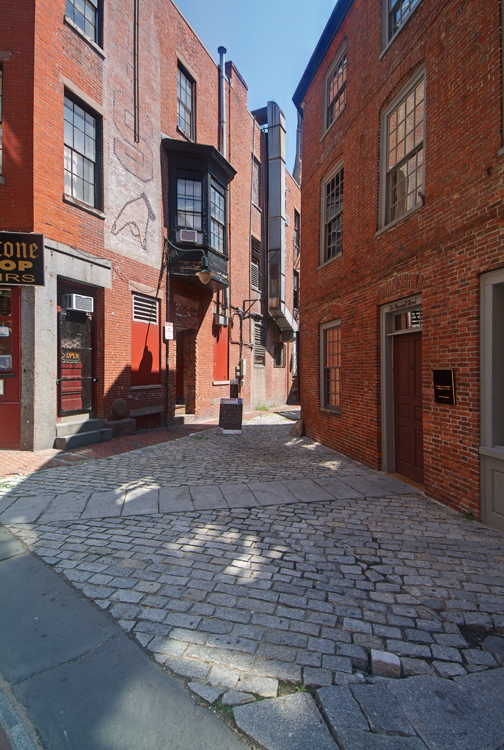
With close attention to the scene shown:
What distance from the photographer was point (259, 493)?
5402 mm

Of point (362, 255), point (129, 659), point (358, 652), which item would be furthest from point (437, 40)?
point (129, 659)

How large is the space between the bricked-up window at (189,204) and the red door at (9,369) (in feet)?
19.8

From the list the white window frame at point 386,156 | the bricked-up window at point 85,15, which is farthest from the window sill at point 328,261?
the bricked-up window at point 85,15

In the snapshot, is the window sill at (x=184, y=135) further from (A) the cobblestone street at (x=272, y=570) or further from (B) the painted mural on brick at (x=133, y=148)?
(A) the cobblestone street at (x=272, y=570)

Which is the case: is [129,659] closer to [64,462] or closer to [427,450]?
[427,450]

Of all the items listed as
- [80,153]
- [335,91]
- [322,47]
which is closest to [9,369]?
[80,153]

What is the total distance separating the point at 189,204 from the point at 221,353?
5.58m

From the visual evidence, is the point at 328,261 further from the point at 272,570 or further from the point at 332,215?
the point at 272,570

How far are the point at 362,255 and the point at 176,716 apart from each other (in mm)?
7236

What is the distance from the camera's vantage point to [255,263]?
19.0 meters

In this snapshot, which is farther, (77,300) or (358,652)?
(77,300)

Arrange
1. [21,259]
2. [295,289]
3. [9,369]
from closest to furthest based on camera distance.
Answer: [21,259], [9,369], [295,289]

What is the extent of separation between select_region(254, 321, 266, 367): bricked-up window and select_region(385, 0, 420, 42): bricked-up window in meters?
12.6

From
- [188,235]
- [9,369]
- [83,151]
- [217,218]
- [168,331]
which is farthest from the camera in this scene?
[217,218]
